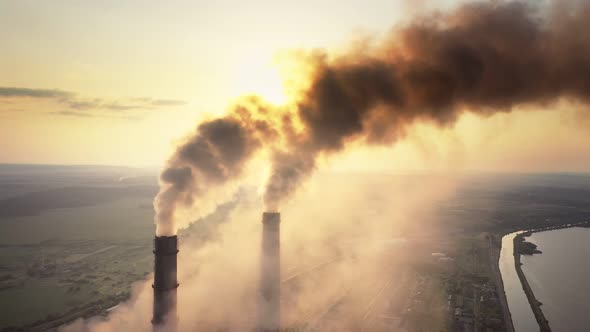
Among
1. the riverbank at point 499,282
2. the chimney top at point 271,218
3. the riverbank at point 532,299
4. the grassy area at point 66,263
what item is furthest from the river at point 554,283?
the grassy area at point 66,263

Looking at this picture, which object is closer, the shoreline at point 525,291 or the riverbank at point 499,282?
the riverbank at point 499,282

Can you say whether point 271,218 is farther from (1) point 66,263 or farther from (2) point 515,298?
(1) point 66,263

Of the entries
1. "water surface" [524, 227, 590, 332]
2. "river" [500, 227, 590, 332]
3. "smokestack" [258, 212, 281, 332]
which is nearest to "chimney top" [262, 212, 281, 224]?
"smokestack" [258, 212, 281, 332]

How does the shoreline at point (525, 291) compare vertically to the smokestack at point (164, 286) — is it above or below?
below

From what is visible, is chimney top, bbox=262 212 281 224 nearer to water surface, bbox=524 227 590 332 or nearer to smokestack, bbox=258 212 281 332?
smokestack, bbox=258 212 281 332

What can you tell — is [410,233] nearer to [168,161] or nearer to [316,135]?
[316,135]

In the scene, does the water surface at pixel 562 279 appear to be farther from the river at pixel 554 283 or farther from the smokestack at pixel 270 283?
the smokestack at pixel 270 283
